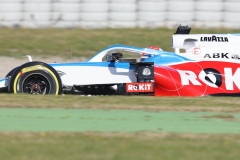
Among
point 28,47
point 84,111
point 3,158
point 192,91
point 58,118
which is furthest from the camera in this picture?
point 28,47

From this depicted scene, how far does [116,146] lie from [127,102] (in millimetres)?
2795

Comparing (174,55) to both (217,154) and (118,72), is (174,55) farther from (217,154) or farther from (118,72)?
(217,154)

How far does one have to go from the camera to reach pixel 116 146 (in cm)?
574

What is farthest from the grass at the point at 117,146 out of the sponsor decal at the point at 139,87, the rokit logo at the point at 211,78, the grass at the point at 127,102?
the sponsor decal at the point at 139,87

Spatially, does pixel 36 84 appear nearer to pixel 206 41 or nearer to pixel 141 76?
pixel 141 76

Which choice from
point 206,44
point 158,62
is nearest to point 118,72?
point 158,62

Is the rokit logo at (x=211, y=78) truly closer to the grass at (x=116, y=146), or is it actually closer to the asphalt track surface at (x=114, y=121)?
the asphalt track surface at (x=114, y=121)

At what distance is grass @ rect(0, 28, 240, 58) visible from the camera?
610 inches

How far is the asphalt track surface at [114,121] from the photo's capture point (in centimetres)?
673

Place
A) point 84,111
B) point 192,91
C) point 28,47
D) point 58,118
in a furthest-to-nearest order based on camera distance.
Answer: point 28,47
point 192,91
point 84,111
point 58,118

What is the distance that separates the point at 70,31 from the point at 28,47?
1275 millimetres

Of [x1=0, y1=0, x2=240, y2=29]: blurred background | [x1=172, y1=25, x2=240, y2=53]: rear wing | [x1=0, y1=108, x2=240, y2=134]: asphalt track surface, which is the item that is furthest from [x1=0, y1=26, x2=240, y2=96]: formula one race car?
[x1=0, y1=0, x2=240, y2=29]: blurred background

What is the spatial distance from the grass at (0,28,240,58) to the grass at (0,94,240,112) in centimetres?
656

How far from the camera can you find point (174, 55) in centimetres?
980
